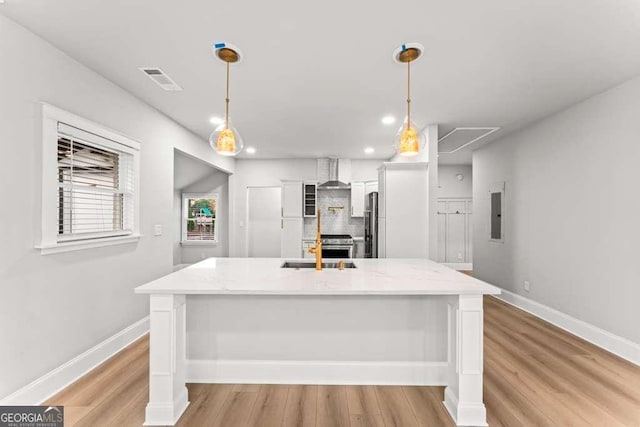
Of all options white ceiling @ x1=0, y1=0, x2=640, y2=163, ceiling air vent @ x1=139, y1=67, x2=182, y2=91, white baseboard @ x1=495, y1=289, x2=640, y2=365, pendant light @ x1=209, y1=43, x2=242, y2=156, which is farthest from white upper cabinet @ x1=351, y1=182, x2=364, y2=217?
pendant light @ x1=209, y1=43, x2=242, y2=156

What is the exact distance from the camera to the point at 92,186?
9.27 ft

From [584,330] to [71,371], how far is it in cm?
476

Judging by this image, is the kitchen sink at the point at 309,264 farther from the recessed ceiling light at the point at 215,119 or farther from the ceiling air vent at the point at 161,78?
the recessed ceiling light at the point at 215,119

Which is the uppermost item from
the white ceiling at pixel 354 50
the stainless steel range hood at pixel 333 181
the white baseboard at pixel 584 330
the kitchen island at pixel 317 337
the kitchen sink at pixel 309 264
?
the white ceiling at pixel 354 50

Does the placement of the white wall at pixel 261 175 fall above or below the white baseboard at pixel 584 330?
above

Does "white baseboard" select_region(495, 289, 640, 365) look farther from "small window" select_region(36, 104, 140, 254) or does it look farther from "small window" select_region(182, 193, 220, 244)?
"small window" select_region(182, 193, 220, 244)

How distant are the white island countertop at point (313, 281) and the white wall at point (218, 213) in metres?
4.64

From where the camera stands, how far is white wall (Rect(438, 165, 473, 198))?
7785mm

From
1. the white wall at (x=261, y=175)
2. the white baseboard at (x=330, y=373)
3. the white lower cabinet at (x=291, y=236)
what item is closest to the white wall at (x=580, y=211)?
the white baseboard at (x=330, y=373)

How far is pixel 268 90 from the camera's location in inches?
126

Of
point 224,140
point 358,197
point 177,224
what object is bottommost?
point 177,224

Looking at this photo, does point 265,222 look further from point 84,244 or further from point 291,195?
point 84,244

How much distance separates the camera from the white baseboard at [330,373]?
242 centimetres

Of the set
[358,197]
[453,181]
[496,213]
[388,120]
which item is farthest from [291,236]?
[453,181]
